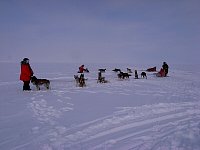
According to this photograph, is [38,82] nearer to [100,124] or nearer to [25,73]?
[25,73]

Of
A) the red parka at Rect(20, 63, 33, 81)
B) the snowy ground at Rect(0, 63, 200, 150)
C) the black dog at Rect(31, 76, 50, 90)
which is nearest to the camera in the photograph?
the snowy ground at Rect(0, 63, 200, 150)

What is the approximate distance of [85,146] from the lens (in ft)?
15.1

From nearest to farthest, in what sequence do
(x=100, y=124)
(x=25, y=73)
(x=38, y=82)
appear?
(x=100, y=124)
(x=25, y=73)
(x=38, y=82)

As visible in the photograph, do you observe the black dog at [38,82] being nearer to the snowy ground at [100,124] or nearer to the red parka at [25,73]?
the red parka at [25,73]

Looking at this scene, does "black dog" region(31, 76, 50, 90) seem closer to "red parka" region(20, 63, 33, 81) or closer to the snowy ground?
"red parka" region(20, 63, 33, 81)

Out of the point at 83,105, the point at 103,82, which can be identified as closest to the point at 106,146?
the point at 83,105

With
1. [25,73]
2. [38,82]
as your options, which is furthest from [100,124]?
[25,73]

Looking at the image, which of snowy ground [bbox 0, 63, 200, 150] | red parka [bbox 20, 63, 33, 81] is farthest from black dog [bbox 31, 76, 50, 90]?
snowy ground [bbox 0, 63, 200, 150]

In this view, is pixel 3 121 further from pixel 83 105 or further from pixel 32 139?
pixel 83 105

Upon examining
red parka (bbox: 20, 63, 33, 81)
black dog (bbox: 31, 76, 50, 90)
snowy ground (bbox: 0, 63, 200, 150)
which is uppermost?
red parka (bbox: 20, 63, 33, 81)

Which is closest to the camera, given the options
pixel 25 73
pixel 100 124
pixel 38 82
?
pixel 100 124

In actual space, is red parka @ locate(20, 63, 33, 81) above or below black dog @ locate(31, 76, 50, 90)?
above

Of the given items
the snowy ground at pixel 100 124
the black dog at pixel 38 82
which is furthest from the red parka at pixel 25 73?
the snowy ground at pixel 100 124

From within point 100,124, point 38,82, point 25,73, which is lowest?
point 100,124
